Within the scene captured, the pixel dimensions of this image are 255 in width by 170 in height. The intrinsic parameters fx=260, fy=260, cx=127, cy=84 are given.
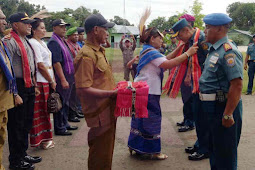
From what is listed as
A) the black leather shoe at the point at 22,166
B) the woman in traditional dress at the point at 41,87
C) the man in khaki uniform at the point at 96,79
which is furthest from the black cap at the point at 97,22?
the black leather shoe at the point at 22,166

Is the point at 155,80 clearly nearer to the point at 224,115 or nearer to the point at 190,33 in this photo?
the point at 190,33

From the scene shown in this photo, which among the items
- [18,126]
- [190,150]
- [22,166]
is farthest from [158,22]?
[22,166]

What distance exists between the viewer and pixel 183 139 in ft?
15.4

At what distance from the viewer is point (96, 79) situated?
2.21 metres

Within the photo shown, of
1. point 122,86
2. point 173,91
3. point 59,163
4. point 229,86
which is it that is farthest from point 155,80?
point 59,163

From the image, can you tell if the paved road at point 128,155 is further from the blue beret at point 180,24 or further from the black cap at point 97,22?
the black cap at point 97,22

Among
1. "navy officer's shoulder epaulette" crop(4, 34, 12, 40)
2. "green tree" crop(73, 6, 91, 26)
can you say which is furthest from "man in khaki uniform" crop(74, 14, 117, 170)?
"navy officer's shoulder epaulette" crop(4, 34, 12, 40)

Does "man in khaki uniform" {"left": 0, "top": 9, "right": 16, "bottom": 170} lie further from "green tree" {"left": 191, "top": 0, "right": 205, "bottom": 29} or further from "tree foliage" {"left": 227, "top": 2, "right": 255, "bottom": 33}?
"tree foliage" {"left": 227, "top": 2, "right": 255, "bottom": 33}

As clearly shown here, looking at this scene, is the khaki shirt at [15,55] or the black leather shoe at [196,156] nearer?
the khaki shirt at [15,55]

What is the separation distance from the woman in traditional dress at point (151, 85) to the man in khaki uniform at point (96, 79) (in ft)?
3.71

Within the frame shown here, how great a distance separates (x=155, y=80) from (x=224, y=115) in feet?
3.88

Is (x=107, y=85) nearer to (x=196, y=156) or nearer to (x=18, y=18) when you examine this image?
(x=18, y=18)

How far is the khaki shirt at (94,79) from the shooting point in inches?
83.6

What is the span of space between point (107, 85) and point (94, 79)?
0.12 metres
